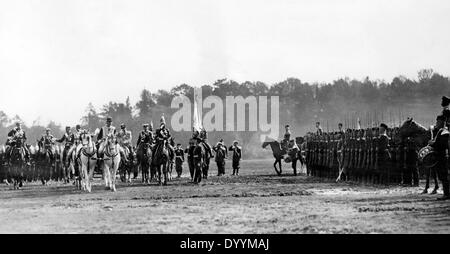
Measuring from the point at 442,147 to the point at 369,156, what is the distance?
22.2ft

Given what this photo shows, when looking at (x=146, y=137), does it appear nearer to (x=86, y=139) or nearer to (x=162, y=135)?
(x=162, y=135)

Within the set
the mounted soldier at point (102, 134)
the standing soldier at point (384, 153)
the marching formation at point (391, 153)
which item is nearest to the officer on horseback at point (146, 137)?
the mounted soldier at point (102, 134)

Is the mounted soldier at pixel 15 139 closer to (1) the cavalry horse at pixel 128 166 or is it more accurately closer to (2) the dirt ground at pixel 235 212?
(1) the cavalry horse at pixel 128 166

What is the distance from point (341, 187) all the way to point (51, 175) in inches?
648

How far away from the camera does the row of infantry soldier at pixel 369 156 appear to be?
2125 cm

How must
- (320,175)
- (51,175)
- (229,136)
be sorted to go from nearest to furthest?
1. (320,175)
2. (51,175)
3. (229,136)

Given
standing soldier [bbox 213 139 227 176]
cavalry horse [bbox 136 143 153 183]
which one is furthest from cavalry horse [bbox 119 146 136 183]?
standing soldier [bbox 213 139 227 176]

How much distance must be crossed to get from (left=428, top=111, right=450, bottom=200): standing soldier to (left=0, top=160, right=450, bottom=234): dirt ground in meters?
0.59

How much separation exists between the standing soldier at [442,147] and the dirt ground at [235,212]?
59 centimetres

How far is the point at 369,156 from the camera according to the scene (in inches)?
908

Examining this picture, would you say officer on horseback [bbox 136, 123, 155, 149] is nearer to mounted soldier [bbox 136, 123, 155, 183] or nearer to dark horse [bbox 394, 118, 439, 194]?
mounted soldier [bbox 136, 123, 155, 183]
